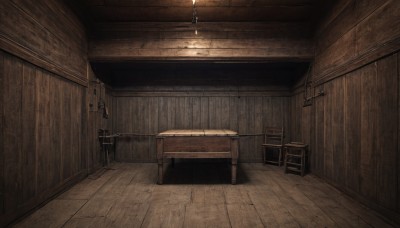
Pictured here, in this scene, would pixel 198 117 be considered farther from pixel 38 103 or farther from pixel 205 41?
pixel 38 103

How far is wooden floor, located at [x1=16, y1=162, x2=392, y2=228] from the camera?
105 inches

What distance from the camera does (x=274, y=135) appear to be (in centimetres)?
601

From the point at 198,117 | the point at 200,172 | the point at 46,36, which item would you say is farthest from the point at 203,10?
the point at 200,172

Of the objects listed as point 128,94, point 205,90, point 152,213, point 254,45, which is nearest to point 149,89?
point 128,94

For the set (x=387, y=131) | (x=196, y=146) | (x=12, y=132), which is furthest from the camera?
(x=196, y=146)

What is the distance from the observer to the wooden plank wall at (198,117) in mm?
→ 6328

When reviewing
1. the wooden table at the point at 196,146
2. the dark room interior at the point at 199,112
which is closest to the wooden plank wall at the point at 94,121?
the dark room interior at the point at 199,112

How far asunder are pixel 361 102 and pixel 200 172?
3.16 metres

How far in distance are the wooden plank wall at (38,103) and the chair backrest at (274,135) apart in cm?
424

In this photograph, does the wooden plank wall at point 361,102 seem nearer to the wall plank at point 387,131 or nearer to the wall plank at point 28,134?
the wall plank at point 387,131

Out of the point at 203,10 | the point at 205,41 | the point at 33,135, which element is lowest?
the point at 33,135

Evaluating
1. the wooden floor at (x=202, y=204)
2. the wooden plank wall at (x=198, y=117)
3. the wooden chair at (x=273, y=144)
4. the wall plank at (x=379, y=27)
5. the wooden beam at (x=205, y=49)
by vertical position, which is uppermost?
the wooden beam at (x=205, y=49)

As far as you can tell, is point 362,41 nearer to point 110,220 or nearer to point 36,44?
point 110,220

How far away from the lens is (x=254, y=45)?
4.77 metres
